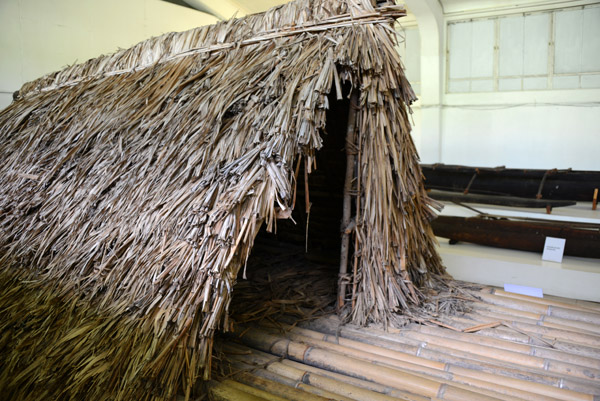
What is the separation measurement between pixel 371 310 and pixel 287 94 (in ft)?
3.56

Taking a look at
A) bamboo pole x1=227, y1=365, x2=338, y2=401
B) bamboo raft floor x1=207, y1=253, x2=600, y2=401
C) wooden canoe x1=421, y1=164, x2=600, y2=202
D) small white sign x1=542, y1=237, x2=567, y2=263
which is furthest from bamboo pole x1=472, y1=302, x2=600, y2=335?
wooden canoe x1=421, y1=164, x2=600, y2=202

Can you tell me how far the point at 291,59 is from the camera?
6.27ft

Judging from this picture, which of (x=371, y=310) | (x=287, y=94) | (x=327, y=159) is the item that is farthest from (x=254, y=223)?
(x=327, y=159)

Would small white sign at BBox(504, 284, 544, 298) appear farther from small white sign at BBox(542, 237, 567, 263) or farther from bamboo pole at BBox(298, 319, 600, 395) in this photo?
small white sign at BBox(542, 237, 567, 263)

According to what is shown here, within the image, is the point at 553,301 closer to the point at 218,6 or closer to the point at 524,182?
the point at 524,182

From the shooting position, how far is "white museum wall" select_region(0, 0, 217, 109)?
4.41 meters

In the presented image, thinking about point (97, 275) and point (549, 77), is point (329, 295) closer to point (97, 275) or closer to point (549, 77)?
point (97, 275)

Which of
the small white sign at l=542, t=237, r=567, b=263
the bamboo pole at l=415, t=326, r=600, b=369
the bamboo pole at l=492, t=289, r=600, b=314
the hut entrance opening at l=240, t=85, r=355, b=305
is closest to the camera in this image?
the bamboo pole at l=415, t=326, r=600, b=369

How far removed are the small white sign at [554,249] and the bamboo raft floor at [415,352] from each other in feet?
3.99

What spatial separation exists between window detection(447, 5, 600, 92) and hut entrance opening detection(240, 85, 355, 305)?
543 cm

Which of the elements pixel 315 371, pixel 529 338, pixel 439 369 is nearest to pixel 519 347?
pixel 529 338

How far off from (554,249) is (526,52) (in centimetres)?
466

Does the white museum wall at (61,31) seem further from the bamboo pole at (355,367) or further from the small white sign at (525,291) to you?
the small white sign at (525,291)

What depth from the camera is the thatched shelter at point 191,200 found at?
4.83 ft
